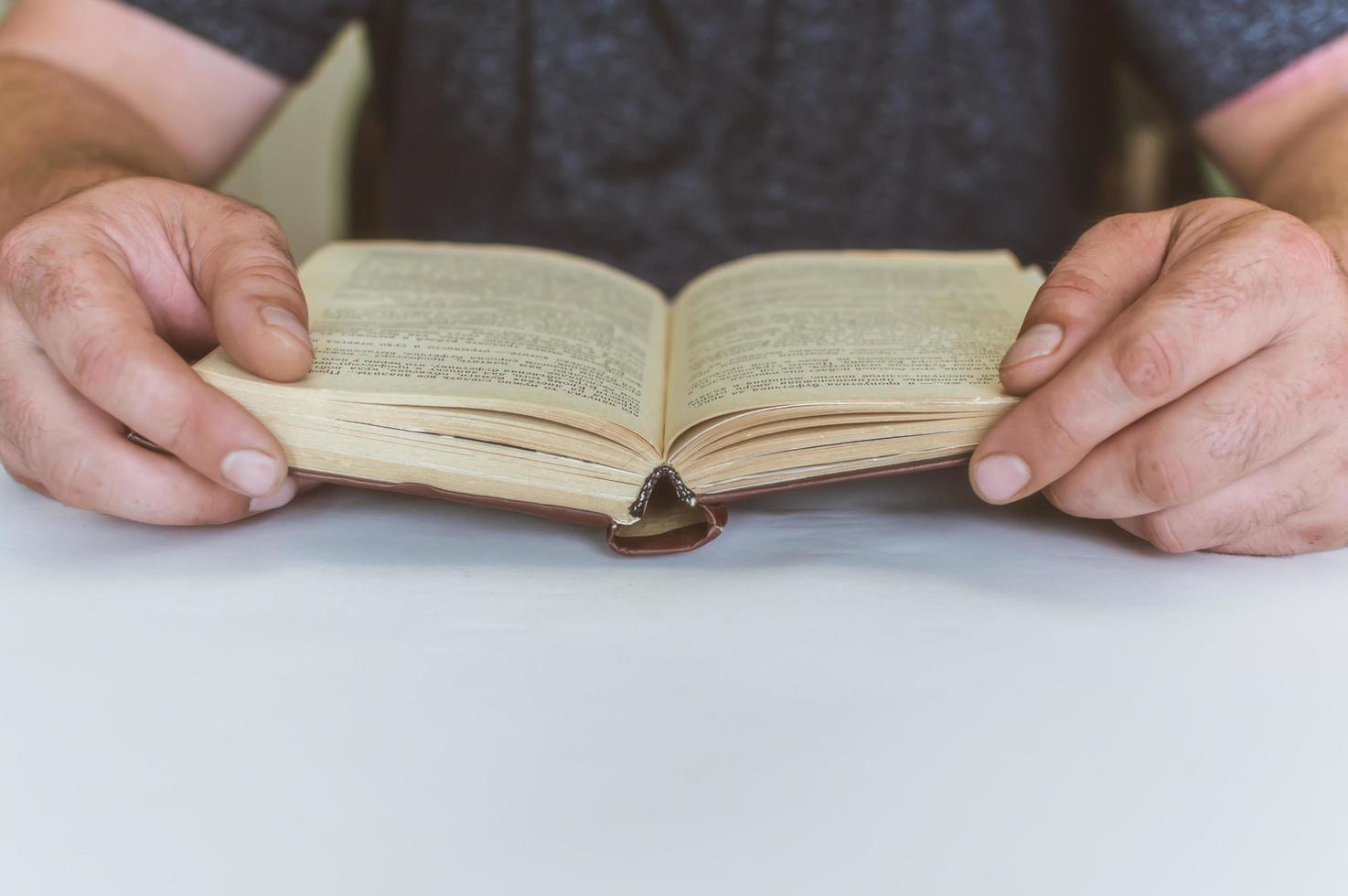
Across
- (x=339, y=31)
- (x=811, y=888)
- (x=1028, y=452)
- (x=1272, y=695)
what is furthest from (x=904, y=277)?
(x=339, y=31)

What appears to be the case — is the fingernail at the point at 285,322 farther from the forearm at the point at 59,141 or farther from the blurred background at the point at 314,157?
the blurred background at the point at 314,157

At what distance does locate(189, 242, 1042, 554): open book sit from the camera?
54 cm

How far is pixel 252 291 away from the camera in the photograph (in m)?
0.56

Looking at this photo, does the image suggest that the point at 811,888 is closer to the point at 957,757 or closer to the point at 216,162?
the point at 957,757

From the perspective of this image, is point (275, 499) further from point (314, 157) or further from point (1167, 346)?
point (314, 157)

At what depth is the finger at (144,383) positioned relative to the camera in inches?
20.6

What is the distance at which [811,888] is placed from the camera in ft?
1.16

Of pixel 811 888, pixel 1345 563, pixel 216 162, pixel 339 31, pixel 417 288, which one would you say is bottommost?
pixel 811 888

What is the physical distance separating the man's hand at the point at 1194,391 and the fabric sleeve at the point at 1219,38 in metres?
0.42

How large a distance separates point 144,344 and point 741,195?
700 mm

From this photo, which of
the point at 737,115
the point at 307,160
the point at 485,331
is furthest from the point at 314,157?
the point at 485,331

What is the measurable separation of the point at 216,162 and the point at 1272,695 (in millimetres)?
1019

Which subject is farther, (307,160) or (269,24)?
(307,160)

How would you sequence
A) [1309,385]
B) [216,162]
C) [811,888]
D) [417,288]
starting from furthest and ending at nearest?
[216,162]
[417,288]
[1309,385]
[811,888]
